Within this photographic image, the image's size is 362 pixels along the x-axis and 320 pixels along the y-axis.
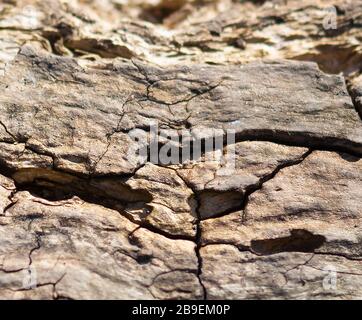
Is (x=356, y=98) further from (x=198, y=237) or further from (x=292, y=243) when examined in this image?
(x=198, y=237)

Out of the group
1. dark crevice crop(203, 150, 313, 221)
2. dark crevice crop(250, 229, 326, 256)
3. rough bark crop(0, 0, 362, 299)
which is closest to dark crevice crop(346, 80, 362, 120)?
rough bark crop(0, 0, 362, 299)

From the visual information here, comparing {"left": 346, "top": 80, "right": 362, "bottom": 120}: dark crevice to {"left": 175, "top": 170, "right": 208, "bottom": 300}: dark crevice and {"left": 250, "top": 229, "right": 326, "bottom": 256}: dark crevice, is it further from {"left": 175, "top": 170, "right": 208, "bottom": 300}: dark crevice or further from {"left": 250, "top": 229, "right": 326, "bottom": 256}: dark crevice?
{"left": 175, "top": 170, "right": 208, "bottom": 300}: dark crevice

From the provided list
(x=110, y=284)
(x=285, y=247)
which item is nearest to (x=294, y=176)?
(x=285, y=247)

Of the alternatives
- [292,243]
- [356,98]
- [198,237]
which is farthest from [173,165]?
[356,98]

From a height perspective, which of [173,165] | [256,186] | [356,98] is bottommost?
[256,186]

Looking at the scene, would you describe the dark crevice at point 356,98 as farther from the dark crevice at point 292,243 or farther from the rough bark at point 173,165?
the dark crevice at point 292,243

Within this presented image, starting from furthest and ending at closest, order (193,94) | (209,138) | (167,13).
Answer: (167,13)
(193,94)
(209,138)

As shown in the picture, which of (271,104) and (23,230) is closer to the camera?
(23,230)

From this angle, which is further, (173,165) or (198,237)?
(173,165)

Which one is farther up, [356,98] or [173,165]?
[356,98]

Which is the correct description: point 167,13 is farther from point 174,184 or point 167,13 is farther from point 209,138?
point 174,184

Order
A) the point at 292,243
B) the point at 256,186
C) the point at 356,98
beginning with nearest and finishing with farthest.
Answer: the point at 292,243
the point at 256,186
the point at 356,98
